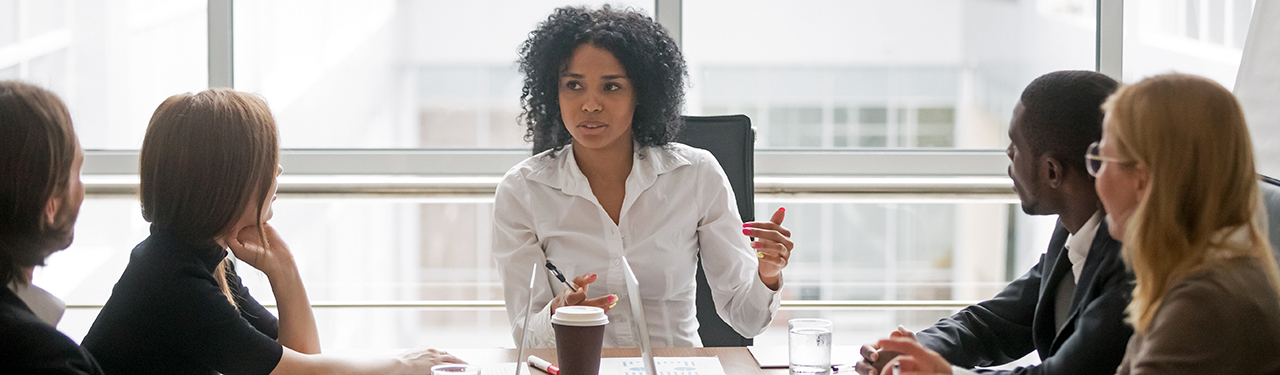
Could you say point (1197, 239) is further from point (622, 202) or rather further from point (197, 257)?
point (197, 257)

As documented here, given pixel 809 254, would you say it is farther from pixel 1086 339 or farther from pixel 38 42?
pixel 38 42

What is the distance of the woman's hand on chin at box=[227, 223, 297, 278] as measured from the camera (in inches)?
62.0

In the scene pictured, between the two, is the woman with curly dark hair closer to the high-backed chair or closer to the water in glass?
the water in glass

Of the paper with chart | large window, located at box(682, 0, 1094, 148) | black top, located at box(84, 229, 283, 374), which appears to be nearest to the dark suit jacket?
the paper with chart

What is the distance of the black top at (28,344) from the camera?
1015 mm

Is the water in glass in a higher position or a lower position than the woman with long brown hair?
lower

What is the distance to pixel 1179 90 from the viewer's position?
1.08 m

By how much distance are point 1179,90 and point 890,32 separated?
2011mm

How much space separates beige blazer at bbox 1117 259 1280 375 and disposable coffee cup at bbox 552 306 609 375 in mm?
691

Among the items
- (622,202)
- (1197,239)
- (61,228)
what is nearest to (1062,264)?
(1197,239)

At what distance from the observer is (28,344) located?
3.35 ft

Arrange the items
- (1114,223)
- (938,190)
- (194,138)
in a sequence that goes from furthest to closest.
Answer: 1. (938,190)
2. (194,138)
3. (1114,223)

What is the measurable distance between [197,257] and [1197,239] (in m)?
1.31

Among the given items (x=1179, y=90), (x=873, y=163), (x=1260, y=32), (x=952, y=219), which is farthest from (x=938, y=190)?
(x=1179, y=90)
